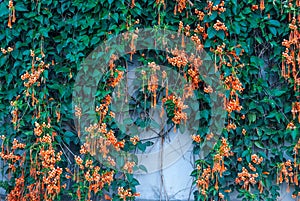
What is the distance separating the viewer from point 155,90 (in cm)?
301

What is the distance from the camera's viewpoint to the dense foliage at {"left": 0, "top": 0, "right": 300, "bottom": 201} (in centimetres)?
295

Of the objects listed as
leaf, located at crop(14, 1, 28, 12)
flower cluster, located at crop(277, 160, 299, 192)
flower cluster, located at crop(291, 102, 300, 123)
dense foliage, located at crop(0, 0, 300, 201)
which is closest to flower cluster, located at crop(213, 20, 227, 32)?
dense foliage, located at crop(0, 0, 300, 201)

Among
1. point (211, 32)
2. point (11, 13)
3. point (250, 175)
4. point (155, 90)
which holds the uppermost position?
point (11, 13)

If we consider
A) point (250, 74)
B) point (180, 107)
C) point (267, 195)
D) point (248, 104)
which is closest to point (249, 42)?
point (250, 74)

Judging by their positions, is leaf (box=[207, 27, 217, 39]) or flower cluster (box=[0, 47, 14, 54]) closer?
leaf (box=[207, 27, 217, 39])

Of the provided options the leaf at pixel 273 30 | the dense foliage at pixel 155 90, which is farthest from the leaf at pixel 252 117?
the leaf at pixel 273 30

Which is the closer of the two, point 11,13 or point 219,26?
point 219,26

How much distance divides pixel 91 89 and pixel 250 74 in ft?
3.69

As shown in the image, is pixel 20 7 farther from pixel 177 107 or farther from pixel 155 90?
pixel 177 107

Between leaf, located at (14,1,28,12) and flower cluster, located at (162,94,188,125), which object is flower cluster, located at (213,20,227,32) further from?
leaf, located at (14,1,28,12)

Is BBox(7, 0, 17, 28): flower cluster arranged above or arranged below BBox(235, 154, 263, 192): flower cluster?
above

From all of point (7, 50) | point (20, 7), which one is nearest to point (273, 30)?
point (20, 7)

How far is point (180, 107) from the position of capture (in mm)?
3004

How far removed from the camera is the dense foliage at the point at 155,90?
2951 mm
